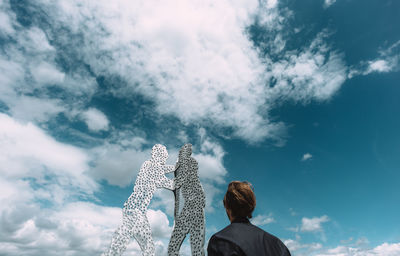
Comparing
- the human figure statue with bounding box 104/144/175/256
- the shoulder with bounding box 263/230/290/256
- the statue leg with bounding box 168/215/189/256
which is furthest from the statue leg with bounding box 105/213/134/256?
the shoulder with bounding box 263/230/290/256

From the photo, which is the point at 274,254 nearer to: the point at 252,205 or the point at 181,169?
the point at 252,205

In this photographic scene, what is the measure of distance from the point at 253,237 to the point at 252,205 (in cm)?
18

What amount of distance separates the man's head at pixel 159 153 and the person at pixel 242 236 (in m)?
8.08

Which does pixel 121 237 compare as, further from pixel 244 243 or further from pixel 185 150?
pixel 244 243

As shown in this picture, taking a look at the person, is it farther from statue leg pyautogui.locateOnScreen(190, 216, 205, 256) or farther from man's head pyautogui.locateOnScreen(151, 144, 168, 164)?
man's head pyautogui.locateOnScreen(151, 144, 168, 164)

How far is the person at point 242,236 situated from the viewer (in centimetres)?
115

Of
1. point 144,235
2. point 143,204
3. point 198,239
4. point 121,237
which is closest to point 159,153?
point 143,204

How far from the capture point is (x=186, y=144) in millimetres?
8992

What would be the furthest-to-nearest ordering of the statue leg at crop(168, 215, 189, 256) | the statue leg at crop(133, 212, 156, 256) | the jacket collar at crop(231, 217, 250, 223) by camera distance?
the statue leg at crop(133, 212, 156, 256) < the statue leg at crop(168, 215, 189, 256) < the jacket collar at crop(231, 217, 250, 223)

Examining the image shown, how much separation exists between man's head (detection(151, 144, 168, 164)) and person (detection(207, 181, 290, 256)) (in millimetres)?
8084

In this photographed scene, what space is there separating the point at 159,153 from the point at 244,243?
840cm

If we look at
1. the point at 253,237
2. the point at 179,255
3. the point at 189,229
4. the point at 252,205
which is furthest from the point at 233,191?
the point at 179,255

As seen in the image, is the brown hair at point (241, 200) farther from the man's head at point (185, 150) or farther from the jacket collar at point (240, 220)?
the man's head at point (185, 150)

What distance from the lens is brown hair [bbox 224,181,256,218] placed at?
1.33 meters
